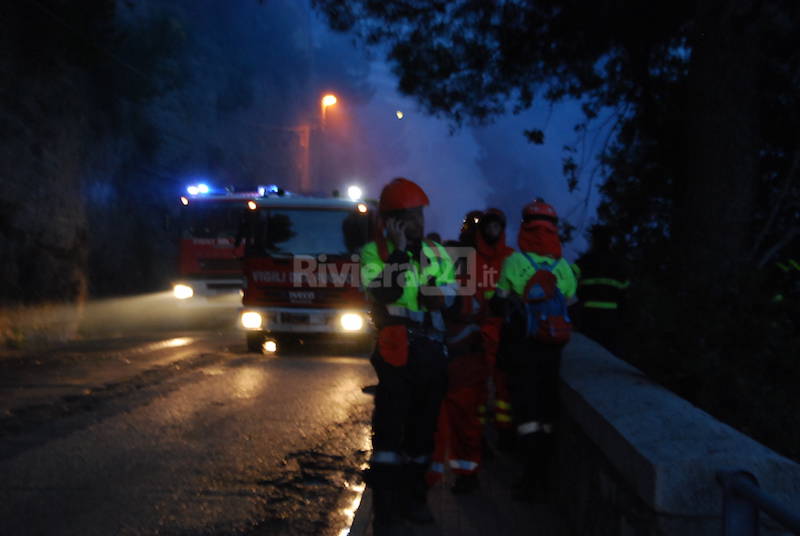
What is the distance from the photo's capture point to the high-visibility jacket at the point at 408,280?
4.14 metres

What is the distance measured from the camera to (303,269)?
1140cm

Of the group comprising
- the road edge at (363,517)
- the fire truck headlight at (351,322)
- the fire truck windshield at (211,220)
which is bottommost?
the road edge at (363,517)

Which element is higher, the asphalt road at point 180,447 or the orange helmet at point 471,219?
the orange helmet at point 471,219

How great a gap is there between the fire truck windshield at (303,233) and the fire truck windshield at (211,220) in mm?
4965

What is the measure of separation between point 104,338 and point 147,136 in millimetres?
10834

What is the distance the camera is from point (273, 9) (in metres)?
48.1

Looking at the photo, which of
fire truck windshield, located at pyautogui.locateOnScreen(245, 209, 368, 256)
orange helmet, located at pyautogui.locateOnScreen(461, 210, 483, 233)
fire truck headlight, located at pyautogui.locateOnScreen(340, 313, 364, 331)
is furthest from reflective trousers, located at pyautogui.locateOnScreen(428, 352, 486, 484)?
fire truck windshield, located at pyautogui.locateOnScreen(245, 209, 368, 256)

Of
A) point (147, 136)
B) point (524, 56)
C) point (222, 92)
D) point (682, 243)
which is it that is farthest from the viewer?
point (222, 92)

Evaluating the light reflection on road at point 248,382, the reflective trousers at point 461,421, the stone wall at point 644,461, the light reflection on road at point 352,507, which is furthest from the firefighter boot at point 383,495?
the light reflection on road at point 248,382

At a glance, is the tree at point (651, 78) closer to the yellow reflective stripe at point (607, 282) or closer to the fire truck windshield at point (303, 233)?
the yellow reflective stripe at point (607, 282)

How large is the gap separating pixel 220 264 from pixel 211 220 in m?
0.99

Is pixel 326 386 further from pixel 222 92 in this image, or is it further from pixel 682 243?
pixel 222 92

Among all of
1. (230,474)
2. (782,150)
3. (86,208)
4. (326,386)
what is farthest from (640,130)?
(86,208)

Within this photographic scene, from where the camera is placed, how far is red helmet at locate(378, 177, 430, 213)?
4191 millimetres
